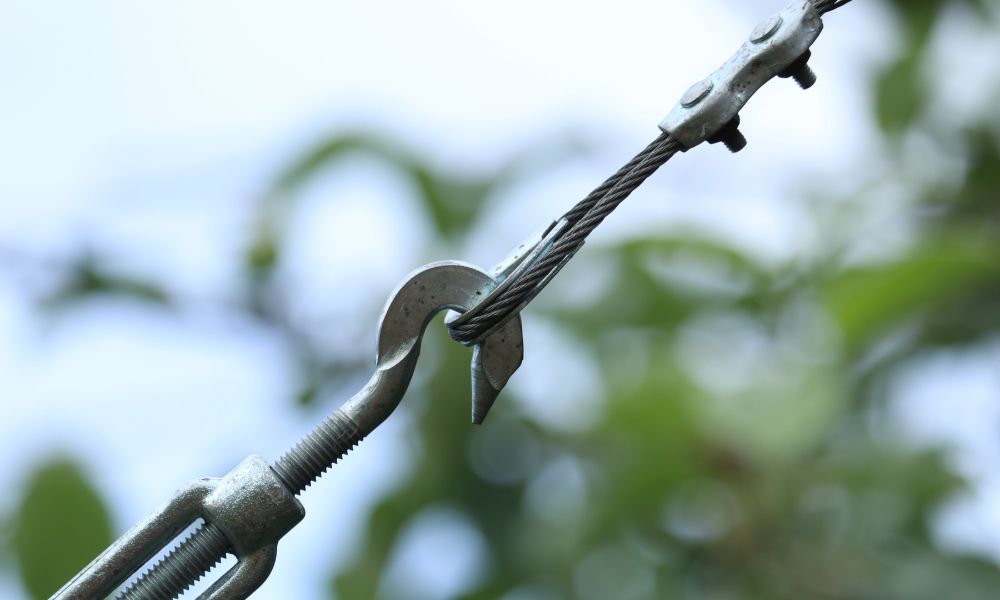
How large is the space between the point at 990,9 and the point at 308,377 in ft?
3.55

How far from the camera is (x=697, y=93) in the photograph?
51cm

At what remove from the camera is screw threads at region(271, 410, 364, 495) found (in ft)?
1.68

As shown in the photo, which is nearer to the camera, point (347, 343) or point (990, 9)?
point (347, 343)

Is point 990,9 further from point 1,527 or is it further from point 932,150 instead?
point 1,527

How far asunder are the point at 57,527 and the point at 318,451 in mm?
878

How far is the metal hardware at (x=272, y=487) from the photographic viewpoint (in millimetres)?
512

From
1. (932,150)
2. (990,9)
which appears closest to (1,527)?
(932,150)

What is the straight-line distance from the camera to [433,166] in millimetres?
1896

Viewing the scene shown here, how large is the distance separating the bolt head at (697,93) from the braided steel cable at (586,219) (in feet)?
0.06

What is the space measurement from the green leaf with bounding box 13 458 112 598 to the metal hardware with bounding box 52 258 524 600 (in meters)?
0.79

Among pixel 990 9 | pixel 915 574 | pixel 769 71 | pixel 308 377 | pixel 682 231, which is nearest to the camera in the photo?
pixel 769 71

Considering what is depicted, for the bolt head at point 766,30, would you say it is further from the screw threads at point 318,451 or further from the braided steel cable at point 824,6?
the screw threads at point 318,451

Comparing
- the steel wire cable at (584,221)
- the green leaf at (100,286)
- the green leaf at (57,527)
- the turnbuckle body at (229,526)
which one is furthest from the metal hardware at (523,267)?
the green leaf at (100,286)

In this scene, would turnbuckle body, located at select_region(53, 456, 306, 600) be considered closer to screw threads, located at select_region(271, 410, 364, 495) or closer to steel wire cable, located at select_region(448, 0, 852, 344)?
screw threads, located at select_region(271, 410, 364, 495)
